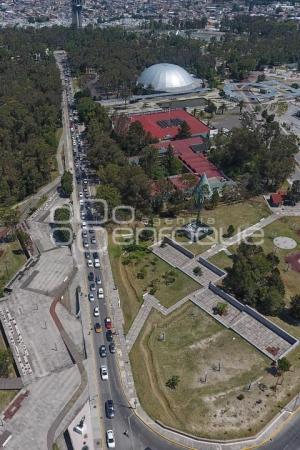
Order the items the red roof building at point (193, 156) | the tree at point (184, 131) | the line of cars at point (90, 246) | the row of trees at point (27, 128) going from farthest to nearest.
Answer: the tree at point (184, 131), the red roof building at point (193, 156), the row of trees at point (27, 128), the line of cars at point (90, 246)

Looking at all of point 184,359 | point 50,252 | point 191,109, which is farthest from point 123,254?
point 191,109

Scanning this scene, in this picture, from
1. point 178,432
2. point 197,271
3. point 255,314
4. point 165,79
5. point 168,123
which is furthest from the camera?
point 165,79

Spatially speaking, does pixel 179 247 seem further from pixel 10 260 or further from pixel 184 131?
pixel 184 131

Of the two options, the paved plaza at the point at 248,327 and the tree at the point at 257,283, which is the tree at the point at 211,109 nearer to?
the tree at the point at 257,283

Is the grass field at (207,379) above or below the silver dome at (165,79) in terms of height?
below

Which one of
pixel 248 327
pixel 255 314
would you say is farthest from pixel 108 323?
pixel 255 314

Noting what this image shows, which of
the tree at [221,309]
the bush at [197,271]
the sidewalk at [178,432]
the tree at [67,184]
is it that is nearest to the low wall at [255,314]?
the tree at [221,309]
